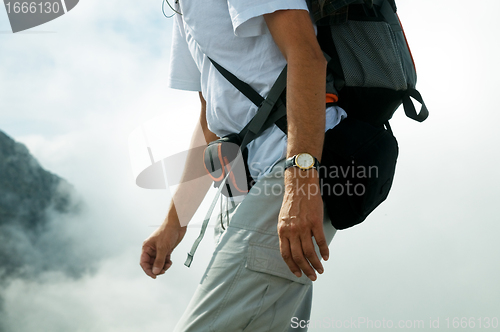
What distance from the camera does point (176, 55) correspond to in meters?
1.41

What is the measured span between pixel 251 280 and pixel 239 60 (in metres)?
0.56

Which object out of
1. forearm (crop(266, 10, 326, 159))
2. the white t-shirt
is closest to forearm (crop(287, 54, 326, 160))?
forearm (crop(266, 10, 326, 159))

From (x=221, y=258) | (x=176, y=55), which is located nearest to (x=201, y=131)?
(x=176, y=55)

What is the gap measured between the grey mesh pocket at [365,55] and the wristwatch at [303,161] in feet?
0.88

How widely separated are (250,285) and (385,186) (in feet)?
1.46

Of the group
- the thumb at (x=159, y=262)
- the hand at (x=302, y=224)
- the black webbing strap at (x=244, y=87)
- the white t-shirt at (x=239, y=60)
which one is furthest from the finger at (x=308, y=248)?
the thumb at (x=159, y=262)

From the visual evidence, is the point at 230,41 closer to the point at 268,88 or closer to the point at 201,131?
the point at 268,88

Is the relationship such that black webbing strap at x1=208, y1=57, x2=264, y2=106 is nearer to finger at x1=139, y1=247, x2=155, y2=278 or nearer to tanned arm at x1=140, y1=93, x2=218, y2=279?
tanned arm at x1=140, y1=93, x2=218, y2=279

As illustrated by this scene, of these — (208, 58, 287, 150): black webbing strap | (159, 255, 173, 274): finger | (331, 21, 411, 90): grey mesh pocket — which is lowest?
(159, 255, 173, 274): finger

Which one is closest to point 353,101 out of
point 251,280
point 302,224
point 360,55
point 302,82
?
point 360,55

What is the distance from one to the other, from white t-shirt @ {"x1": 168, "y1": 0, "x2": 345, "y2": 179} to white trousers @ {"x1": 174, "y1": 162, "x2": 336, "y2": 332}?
0.11 m

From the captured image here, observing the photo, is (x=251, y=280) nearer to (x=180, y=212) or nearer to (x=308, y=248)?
(x=308, y=248)

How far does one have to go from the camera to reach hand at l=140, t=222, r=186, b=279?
1316 millimetres

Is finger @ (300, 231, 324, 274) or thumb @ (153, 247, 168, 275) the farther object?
thumb @ (153, 247, 168, 275)
